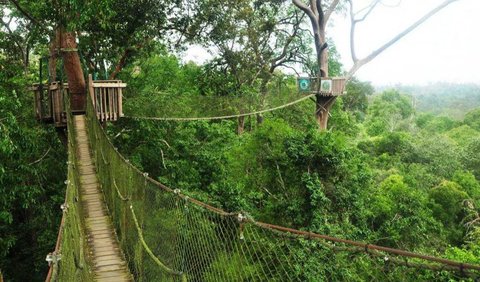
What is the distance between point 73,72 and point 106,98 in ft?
2.16

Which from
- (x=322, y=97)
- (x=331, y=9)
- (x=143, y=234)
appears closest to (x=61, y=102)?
(x=143, y=234)

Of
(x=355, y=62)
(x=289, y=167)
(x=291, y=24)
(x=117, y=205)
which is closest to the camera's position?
(x=117, y=205)

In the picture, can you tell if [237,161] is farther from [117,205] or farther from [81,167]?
[117,205]

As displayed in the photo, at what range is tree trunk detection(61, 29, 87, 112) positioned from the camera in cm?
628

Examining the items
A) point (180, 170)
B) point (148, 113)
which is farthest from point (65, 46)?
A: point (180, 170)

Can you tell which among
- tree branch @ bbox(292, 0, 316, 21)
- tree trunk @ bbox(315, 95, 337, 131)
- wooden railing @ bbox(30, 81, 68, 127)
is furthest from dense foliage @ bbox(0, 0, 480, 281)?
tree branch @ bbox(292, 0, 316, 21)

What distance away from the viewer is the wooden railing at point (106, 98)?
6055mm

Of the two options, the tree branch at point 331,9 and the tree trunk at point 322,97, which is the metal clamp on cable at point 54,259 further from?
the tree branch at point 331,9

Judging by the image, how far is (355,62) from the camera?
9.80 meters

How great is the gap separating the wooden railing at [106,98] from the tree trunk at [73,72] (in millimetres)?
507

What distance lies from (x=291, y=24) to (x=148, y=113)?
576cm

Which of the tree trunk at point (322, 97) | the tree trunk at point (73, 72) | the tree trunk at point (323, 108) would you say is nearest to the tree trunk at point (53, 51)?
the tree trunk at point (73, 72)

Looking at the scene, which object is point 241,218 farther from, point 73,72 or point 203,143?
point 203,143

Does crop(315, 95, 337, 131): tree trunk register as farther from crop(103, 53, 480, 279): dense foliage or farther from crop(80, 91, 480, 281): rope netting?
crop(80, 91, 480, 281): rope netting
